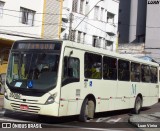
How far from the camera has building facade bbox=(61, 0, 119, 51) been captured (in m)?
37.0

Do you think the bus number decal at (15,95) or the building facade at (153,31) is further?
the building facade at (153,31)

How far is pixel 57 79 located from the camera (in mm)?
12992

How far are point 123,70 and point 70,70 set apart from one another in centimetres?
488

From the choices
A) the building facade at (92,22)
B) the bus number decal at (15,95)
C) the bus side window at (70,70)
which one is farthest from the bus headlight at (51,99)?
the building facade at (92,22)

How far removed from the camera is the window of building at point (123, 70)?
688 inches

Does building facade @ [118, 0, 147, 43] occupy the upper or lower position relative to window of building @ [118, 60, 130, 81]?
upper

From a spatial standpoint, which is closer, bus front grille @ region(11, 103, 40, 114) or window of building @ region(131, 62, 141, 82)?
bus front grille @ region(11, 103, 40, 114)

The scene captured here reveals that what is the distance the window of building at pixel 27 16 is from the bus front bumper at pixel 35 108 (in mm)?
18205

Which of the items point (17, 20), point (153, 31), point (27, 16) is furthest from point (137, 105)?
point (153, 31)

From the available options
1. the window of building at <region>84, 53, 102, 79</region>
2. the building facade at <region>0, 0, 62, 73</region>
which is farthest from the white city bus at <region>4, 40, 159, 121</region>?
Answer: the building facade at <region>0, 0, 62, 73</region>

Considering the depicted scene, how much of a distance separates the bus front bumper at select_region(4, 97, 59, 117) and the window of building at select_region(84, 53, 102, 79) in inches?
89.2

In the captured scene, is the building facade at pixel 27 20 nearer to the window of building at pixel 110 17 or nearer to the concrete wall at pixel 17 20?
the concrete wall at pixel 17 20

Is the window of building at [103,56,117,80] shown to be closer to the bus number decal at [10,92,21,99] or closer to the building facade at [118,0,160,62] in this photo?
the bus number decal at [10,92,21,99]

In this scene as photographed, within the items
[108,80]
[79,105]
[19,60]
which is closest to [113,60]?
[108,80]
